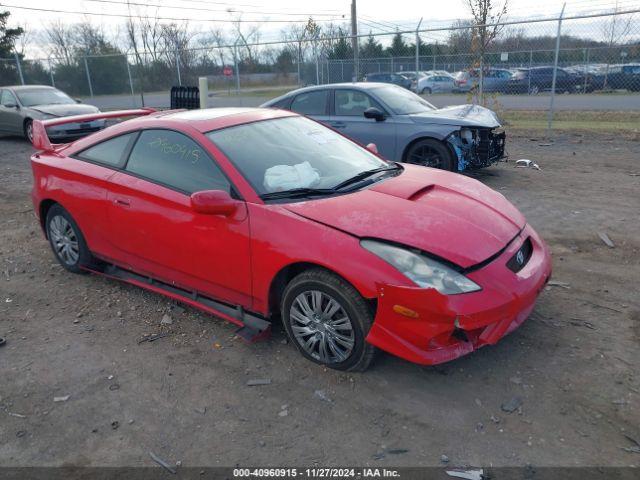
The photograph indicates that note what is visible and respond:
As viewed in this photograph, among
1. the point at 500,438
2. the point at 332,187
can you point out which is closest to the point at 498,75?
the point at 332,187

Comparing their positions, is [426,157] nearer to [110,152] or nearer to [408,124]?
[408,124]

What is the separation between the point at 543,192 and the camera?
7.16 meters

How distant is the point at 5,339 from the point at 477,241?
3499 mm

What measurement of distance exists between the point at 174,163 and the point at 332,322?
171 cm

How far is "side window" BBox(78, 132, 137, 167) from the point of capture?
4186 mm

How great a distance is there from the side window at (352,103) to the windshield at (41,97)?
9115 mm

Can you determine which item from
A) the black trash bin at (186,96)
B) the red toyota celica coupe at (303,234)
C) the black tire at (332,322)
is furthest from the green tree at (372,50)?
the black tire at (332,322)

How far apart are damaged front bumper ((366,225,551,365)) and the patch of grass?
35.8 ft

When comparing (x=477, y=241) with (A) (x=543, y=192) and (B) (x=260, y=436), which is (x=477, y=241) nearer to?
(B) (x=260, y=436)

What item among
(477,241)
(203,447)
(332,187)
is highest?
(332,187)

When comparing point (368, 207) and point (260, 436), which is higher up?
point (368, 207)

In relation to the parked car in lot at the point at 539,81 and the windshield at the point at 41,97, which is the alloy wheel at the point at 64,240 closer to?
the windshield at the point at 41,97

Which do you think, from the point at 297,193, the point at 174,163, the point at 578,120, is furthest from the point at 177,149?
the point at 578,120

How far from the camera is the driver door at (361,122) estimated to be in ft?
26.0
